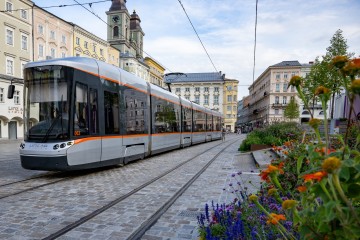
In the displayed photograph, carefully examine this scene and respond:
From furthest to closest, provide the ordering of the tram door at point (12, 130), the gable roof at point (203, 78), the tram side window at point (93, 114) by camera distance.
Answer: the gable roof at point (203, 78) → the tram door at point (12, 130) → the tram side window at point (93, 114)

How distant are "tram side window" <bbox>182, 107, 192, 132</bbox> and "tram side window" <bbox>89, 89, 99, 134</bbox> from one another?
972 cm

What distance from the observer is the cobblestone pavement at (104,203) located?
12.9 feet

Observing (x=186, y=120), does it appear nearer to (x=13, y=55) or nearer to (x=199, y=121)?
(x=199, y=121)

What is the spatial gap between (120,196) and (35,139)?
319 cm

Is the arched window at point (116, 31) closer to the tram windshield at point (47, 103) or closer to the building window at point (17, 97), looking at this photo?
the building window at point (17, 97)

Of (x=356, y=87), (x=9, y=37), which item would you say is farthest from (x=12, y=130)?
(x=356, y=87)

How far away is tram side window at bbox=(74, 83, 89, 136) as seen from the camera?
7371mm

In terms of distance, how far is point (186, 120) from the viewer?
18.0 m

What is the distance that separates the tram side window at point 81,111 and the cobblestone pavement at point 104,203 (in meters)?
1.43

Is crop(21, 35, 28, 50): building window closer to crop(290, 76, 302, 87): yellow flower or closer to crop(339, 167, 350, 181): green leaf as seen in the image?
crop(290, 76, 302, 87): yellow flower

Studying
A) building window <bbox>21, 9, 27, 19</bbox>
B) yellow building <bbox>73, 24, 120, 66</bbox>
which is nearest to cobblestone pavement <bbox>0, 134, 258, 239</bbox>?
building window <bbox>21, 9, 27, 19</bbox>

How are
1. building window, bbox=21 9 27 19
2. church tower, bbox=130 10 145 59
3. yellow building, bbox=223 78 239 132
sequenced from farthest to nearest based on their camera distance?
yellow building, bbox=223 78 239 132 < church tower, bbox=130 10 145 59 < building window, bbox=21 9 27 19

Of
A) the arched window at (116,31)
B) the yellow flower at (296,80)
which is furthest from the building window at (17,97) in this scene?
the arched window at (116,31)

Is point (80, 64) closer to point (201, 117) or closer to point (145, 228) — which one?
point (145, 228)
